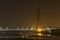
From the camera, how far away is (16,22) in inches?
82.1

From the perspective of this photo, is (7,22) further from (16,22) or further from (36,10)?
(36,10)

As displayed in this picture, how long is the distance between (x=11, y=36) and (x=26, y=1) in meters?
0.37

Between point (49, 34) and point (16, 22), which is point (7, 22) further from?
point (49, 34)

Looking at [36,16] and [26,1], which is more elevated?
[26,1]

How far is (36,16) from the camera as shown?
6.86 ft

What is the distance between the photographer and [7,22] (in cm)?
208

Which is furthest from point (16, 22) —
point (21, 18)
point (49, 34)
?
point (49, 34)

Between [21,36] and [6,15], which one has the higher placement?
[6,15]

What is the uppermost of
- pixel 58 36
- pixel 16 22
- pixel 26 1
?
pixel 26 1

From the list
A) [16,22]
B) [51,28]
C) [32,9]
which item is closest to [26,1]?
[32,9]

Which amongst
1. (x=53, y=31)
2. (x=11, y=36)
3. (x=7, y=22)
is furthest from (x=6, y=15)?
(x=53, y=31)

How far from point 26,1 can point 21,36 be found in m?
0.35

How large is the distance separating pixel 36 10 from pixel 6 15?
0.30 meters

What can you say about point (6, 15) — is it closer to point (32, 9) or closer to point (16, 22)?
point (16, 22)
